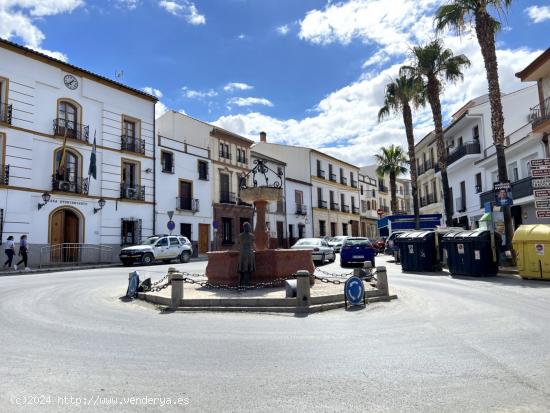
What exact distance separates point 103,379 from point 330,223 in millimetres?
50812

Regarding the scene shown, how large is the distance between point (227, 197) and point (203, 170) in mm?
3669

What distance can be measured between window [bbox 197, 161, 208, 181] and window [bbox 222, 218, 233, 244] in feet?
14.1

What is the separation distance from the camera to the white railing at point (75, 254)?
2389 centimetres

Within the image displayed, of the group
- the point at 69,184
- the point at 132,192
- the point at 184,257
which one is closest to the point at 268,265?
the point at 184,257

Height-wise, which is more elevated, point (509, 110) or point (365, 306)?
point (509, 110)

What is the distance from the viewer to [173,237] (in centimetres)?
2673

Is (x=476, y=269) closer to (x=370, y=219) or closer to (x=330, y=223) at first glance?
(x=330, y=223)

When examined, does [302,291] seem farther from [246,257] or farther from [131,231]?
[131,231]

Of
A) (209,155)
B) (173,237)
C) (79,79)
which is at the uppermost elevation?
(79,79)

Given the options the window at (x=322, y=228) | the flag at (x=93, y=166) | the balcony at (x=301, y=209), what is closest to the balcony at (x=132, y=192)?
the flag at (x=93, y=166)

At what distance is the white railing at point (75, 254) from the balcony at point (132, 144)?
702cm

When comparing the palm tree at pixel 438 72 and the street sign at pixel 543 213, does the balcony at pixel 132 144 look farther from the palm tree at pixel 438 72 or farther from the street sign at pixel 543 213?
the street sign at pixel 543 213

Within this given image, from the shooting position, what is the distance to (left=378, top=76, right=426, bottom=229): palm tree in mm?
26638

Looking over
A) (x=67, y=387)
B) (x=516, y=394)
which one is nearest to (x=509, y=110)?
(x=516, y=394)
